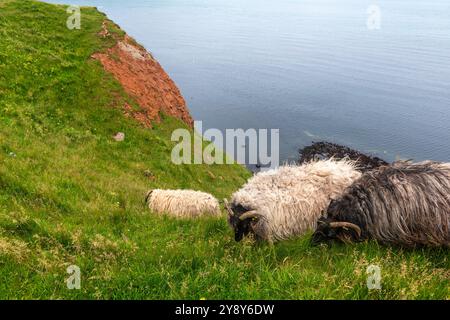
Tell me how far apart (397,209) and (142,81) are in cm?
2548

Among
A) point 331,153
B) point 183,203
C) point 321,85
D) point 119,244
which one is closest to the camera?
point 119,244

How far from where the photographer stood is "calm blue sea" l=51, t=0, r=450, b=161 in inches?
2456

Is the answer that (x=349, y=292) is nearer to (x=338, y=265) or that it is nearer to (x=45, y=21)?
(x=338, y=265)

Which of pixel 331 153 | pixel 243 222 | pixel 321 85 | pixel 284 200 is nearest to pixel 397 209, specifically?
pixel 284 200

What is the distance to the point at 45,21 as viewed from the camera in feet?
101

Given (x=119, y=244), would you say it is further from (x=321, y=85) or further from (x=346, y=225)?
(x=321, y=85)

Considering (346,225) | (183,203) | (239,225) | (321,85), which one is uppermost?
(321,85)

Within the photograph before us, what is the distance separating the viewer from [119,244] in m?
7.72

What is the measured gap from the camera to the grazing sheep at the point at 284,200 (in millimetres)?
9445

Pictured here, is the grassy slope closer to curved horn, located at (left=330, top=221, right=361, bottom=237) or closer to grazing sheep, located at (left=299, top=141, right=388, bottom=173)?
curved horn, located at (left=330, top=221, right=361, bottom=237)

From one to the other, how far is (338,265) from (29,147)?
1250 cm

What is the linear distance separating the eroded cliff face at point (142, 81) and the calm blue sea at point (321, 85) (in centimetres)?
2276

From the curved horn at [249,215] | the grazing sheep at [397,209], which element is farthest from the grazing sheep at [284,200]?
the grazing sheep at [397,209]
